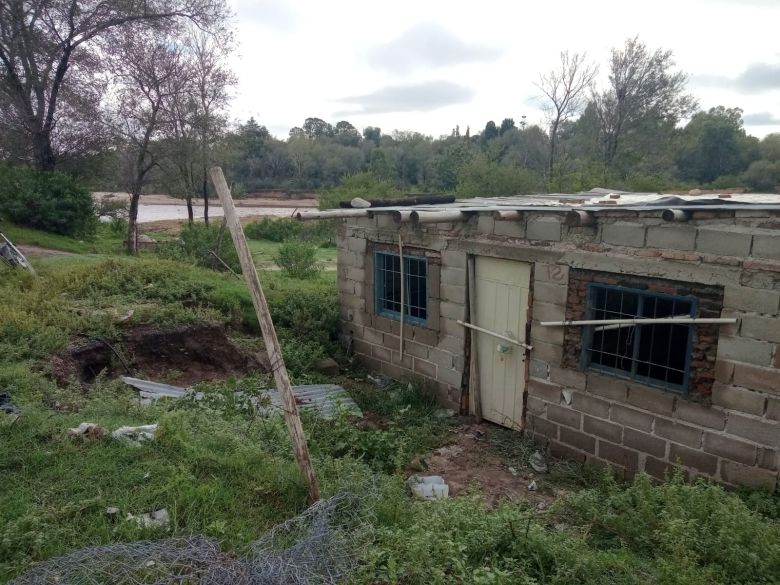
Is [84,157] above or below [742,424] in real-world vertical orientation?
above

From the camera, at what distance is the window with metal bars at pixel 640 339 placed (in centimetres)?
557

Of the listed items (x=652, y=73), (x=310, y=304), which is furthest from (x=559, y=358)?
(x=652, y=73)

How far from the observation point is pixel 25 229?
639 inches

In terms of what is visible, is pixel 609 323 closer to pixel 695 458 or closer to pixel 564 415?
pixel 564 415

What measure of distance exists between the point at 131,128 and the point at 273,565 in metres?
19.2

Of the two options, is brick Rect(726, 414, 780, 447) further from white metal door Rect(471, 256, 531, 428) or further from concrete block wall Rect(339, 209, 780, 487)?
white metal door Rect(471, 256, 531, 428)

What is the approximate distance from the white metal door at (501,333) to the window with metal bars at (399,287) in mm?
1013

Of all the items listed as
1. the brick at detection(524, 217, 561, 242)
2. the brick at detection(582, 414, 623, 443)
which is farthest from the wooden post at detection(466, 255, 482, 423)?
the brick at detection(582, 414, 623, 443)

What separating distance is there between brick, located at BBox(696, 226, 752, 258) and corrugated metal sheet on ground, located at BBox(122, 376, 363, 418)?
13.1 ft

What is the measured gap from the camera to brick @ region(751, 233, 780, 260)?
4.86 metres

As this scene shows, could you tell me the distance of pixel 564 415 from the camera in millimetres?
6617

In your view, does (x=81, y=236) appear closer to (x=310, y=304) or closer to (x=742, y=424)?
(x=310, y=304)

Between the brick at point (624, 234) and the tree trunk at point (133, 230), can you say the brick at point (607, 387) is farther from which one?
the tree trunk at point (133, 230)

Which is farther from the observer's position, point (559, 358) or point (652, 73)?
point (652, 73)
